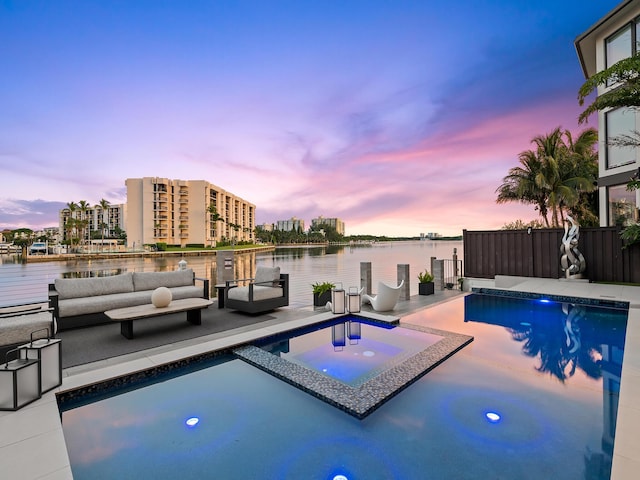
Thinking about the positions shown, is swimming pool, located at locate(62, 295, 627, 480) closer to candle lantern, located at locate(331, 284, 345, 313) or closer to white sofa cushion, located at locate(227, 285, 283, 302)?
white sofa cushion, located at locate(227, 285, 283, 302)

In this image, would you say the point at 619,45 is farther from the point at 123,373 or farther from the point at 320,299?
the point at 123,373

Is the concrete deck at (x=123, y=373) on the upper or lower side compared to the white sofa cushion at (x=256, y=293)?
lower

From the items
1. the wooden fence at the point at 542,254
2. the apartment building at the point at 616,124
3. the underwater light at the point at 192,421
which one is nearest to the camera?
the underwater light at the point at 192,421

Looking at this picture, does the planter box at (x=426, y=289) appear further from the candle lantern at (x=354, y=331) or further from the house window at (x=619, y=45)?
the house window at (x=619, y=45)

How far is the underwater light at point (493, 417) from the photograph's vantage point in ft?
8.07

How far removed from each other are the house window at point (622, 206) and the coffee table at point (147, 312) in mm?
11851

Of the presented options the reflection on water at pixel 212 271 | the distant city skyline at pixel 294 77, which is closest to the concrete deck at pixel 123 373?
the reflection on water at pixel 212 271

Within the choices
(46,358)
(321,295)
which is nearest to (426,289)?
(321,295)

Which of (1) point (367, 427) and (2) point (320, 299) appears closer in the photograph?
(1) point (367, 427)

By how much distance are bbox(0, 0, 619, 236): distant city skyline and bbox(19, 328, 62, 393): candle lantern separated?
367 inches

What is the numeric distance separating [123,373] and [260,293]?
2.66 meters

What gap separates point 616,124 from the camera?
970 cm

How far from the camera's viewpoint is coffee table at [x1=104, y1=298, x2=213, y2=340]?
4020 millimetres

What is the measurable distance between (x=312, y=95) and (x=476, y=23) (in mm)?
6002
